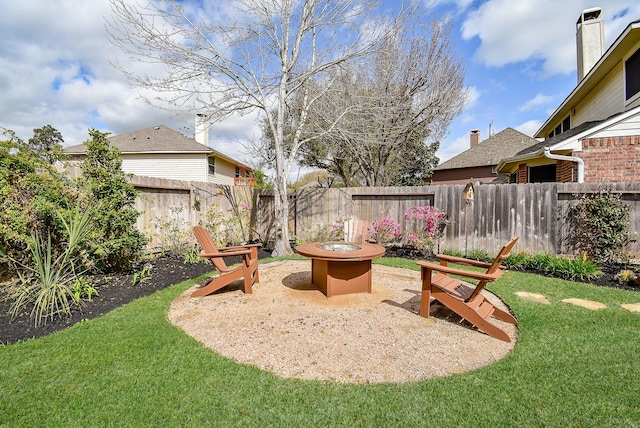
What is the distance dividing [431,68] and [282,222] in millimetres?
8646

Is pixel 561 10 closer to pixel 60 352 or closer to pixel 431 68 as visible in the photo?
pixel 431 68

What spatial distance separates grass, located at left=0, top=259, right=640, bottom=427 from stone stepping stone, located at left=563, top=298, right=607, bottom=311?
868mm

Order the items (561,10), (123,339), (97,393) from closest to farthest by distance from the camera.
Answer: (97,393), (123,339), (561,10)

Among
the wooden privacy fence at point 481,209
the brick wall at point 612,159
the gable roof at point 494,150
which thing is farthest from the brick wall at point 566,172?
the gable roof at point 494,150

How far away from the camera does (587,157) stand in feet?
23.4

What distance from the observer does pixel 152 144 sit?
1717 centimetres

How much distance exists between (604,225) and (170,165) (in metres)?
18.6

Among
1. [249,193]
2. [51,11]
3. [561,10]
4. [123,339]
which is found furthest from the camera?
[249,193]

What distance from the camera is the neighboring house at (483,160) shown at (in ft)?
67.6

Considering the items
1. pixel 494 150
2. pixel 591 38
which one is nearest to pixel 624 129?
pixel 591 38

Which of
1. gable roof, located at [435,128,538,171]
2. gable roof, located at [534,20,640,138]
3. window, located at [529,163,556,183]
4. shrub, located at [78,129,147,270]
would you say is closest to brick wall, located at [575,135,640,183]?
gable roof, located at [534,20,640,138]

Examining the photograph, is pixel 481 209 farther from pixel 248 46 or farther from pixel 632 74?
pixel 248 46

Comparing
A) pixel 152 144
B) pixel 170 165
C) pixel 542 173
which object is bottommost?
pixel 542 173

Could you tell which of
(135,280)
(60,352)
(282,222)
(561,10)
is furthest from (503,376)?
(561,10)
